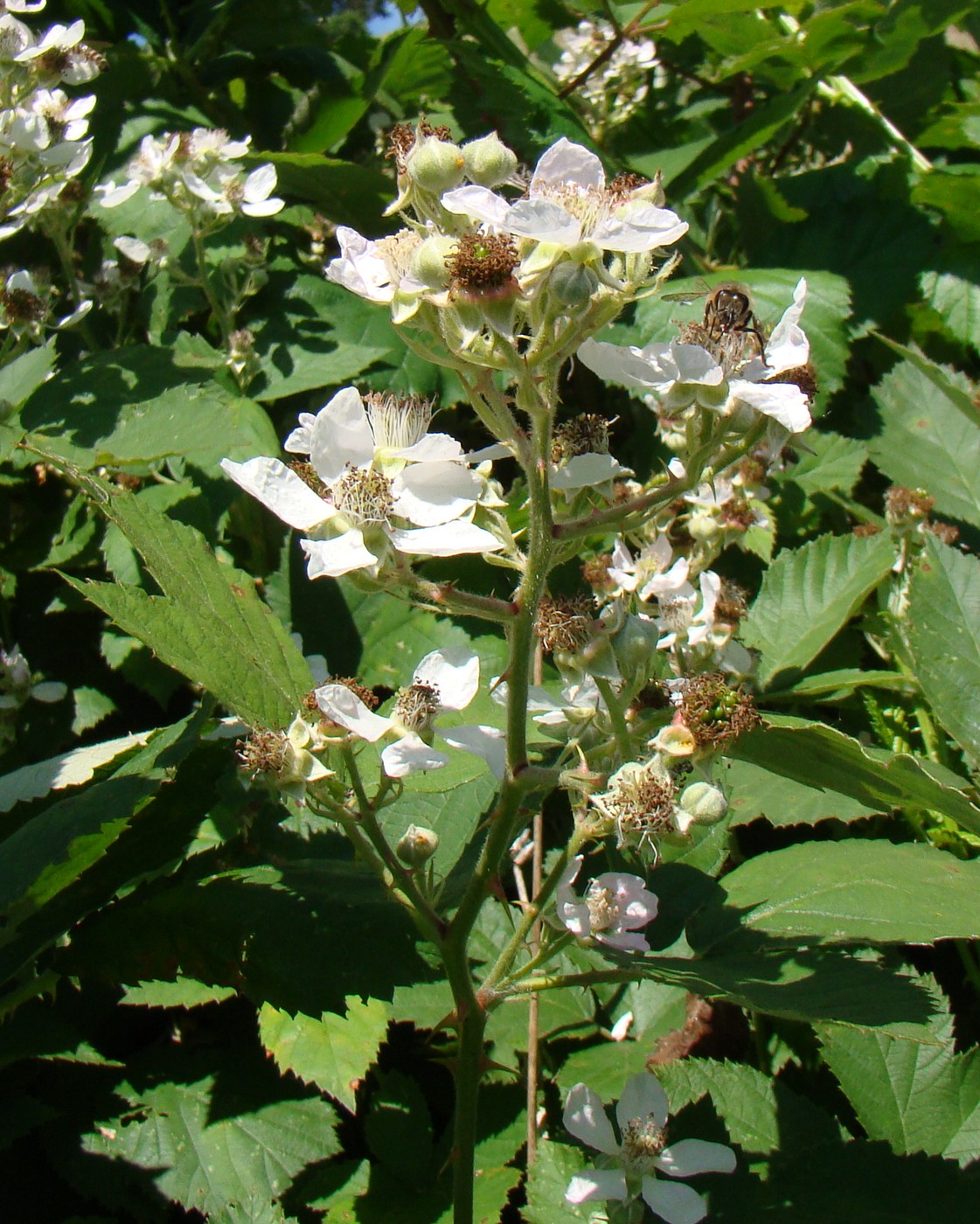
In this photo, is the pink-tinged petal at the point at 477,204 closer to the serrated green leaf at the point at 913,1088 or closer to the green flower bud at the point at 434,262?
the green flower bud at the point at 434,262

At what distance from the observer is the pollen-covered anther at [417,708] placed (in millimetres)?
1124

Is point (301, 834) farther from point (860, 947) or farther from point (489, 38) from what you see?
point (489, 38)

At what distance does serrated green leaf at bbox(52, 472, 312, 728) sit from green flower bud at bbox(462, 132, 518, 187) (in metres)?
0.49

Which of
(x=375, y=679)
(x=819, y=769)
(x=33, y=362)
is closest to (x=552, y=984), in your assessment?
(x=819, y=769)

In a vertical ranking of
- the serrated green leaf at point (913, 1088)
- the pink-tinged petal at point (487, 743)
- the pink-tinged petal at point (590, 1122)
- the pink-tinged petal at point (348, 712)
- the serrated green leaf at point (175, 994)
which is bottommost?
the serrated green leaf at point (175, 994)

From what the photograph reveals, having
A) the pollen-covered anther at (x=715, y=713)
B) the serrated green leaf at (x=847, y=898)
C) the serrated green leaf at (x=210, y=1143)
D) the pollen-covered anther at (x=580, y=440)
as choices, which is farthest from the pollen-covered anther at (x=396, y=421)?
the serrated green leaf at (x=210, y=1143)

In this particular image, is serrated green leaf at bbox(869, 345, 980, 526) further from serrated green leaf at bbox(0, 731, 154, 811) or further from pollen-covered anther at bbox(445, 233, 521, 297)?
serrated green leaf at bbox(0, 731, 154, 811)

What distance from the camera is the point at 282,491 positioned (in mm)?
1054

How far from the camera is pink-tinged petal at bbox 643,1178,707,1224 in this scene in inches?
48.8

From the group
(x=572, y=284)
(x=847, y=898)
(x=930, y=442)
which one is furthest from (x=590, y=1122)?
(x=930, y=442)

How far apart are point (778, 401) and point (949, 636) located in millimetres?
823

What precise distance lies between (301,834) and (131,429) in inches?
31.8

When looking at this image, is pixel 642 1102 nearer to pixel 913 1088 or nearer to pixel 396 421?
pixel 913 1088

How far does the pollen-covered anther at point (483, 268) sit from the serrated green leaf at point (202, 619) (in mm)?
413
